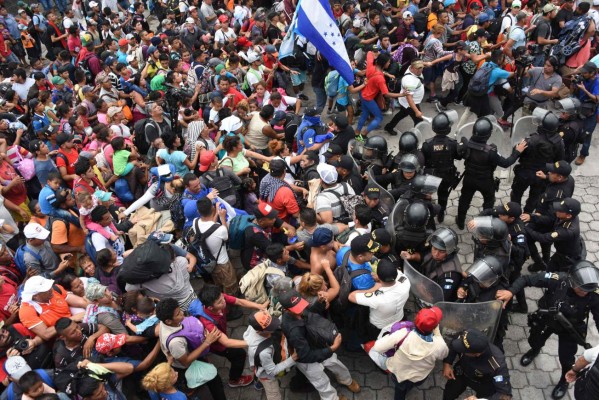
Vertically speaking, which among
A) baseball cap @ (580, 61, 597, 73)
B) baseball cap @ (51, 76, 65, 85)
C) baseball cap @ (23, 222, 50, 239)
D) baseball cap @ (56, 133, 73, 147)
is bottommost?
baseball cap @ (580, 61, 597, 73)

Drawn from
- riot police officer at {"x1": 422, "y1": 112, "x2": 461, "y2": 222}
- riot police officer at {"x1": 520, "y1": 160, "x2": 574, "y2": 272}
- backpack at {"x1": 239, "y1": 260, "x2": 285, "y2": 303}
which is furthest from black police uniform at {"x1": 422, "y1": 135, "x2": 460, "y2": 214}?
backpack at {"x1": 239, "y1": 260, "x2": 285, "y2": 303}

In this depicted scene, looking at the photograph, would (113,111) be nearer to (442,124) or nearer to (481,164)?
(442,124)

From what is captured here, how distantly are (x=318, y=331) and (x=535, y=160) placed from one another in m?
4.06

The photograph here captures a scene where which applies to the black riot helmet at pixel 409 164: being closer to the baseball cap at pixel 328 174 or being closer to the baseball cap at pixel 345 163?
the baseball cap at pixel 345 163

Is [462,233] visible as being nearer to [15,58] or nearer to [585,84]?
[585,84]

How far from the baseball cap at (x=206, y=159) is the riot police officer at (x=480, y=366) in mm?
3816

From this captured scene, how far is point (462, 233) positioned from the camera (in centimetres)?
700

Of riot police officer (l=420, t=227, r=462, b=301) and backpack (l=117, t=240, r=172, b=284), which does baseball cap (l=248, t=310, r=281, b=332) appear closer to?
backpack (l=117, t=240, r=172, b=284)

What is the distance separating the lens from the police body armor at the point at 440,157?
621 centimetres

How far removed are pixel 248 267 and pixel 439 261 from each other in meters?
2.24

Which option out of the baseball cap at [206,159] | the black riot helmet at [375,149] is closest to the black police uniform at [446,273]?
the black riot helmet at [375,149]

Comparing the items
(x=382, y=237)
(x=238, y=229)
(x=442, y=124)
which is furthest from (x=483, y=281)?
(x=238, y=229)

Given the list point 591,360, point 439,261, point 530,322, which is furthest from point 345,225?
point 591,360

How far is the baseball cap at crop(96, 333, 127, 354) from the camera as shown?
4.07 meters
